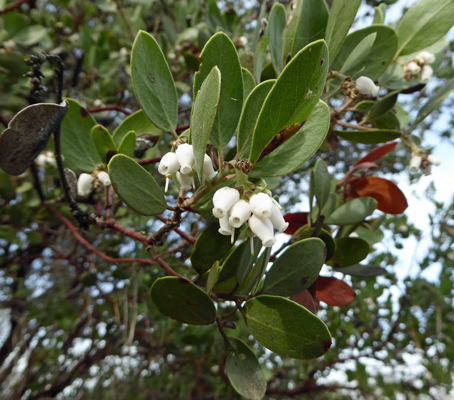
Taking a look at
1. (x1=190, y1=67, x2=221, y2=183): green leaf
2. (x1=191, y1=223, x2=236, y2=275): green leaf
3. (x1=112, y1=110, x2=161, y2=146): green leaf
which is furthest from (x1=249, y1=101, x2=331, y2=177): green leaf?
(x1=112, y1=110, x2=161, y2=146): green leaf

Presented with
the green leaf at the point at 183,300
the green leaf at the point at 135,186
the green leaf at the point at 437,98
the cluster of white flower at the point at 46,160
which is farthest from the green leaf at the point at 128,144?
the cluster of white flower at the point at 46,160

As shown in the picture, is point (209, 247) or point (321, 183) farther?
point (321, 183)

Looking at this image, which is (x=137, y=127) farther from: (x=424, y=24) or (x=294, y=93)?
(x=424, y=24)

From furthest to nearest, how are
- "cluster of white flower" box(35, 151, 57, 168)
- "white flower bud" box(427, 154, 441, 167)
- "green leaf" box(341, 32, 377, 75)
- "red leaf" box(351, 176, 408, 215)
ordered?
"cluster of white flower" box(35, 151, 57, 168) → "white flower bud" box(427, 154, 441, 167) → "red leaf" box(351, 176, 408, 215) → "green leaf" box(341, 32, 377, 75)

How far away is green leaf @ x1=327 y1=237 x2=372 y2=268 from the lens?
3.13 feet

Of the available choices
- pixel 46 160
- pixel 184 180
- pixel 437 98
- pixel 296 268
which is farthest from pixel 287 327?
pixel 46 160

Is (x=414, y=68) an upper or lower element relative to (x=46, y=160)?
upper

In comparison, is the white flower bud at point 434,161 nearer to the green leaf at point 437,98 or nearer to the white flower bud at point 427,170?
the white flower bud at point 427,170

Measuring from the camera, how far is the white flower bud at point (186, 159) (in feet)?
2.20

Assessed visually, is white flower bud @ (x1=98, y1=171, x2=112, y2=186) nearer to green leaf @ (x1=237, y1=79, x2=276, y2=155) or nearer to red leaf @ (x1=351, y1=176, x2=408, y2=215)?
green leaf @ (x1=237, y1=79, x2=276, y2=155)

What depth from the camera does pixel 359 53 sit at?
2.85ft

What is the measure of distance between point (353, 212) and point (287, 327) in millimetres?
426

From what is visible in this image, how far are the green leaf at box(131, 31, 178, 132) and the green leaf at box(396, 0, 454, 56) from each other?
77 cm

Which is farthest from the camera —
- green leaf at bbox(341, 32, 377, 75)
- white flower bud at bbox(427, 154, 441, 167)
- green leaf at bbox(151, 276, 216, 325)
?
white flower bud at bbox(427, 154, 441, 167)
